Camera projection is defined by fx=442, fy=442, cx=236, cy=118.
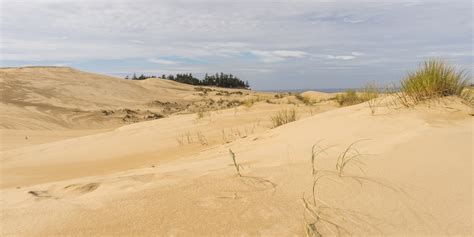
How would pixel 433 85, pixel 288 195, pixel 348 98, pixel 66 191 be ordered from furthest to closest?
pixel 348 98 < pixel 433 85 < pixel 66 191 < pixel 288 195

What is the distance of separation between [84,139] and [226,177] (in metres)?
5.56

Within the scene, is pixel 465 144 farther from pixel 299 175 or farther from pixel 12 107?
pixel 12 107

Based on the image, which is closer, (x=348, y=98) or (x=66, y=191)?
(x=66, y=191)

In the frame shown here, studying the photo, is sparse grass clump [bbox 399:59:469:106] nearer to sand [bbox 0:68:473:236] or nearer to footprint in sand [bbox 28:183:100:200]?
sand [bbox 0:68:473:236]

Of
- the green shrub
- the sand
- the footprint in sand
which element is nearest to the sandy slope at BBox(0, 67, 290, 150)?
the footprint in sand

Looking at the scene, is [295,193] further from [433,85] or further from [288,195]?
[433,85]

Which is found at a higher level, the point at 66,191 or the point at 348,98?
the point at 348,98

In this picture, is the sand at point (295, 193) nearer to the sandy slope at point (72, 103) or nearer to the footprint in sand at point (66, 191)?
the footprint in sand at point (66, 191)

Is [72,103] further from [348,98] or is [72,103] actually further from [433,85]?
[433,85]

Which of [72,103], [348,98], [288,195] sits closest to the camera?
[288,195]

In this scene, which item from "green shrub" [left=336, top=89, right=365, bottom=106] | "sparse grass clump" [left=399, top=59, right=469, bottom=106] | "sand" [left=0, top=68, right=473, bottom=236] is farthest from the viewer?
"green shrub" [left=336, top=89, right=365, bottom=106]

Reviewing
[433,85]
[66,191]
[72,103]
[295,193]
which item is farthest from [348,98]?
[72,103]

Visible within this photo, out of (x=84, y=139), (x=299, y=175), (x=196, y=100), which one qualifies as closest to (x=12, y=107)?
(x=84, y=139)

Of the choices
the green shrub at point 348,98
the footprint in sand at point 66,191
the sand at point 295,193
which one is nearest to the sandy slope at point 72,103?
the footprint in sand at point 66,191
